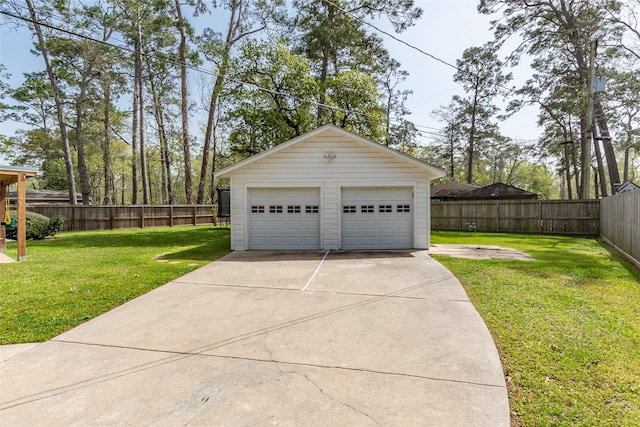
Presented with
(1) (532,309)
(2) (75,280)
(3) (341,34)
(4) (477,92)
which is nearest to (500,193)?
(4) (477,92)

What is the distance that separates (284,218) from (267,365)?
7200mm

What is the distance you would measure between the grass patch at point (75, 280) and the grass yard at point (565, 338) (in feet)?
15.7

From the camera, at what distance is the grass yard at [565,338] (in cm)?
225

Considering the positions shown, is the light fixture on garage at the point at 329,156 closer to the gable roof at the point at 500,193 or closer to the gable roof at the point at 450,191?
the gable roof at the point at 500,193

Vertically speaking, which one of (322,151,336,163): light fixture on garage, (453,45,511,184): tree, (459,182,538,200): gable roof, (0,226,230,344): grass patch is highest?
(453,45,511,184): tree

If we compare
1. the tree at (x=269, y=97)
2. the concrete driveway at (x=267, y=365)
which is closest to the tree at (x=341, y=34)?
the tree at (x=269, y=97)

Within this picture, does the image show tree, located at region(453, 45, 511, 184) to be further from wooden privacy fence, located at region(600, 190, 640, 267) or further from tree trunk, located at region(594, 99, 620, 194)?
wooden privacy fence, located at region(600, 190, 640, 267)

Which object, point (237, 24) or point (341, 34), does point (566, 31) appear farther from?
point (237, 24)

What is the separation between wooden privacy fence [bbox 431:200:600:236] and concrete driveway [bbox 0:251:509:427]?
502 inches

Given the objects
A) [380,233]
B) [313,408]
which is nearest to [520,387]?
[313,408]

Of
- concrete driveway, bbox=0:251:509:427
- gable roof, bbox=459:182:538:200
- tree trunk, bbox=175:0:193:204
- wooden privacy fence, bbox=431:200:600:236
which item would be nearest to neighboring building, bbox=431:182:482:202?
gable roof, bbox=459:182:538:200

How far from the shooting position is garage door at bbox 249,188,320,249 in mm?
9859

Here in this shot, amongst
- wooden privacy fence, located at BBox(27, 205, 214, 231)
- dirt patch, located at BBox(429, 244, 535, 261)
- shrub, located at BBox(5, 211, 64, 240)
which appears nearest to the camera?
dirt patch, located at BBox(429, 244, 535, 261)

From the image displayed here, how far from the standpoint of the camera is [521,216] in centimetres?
1534
